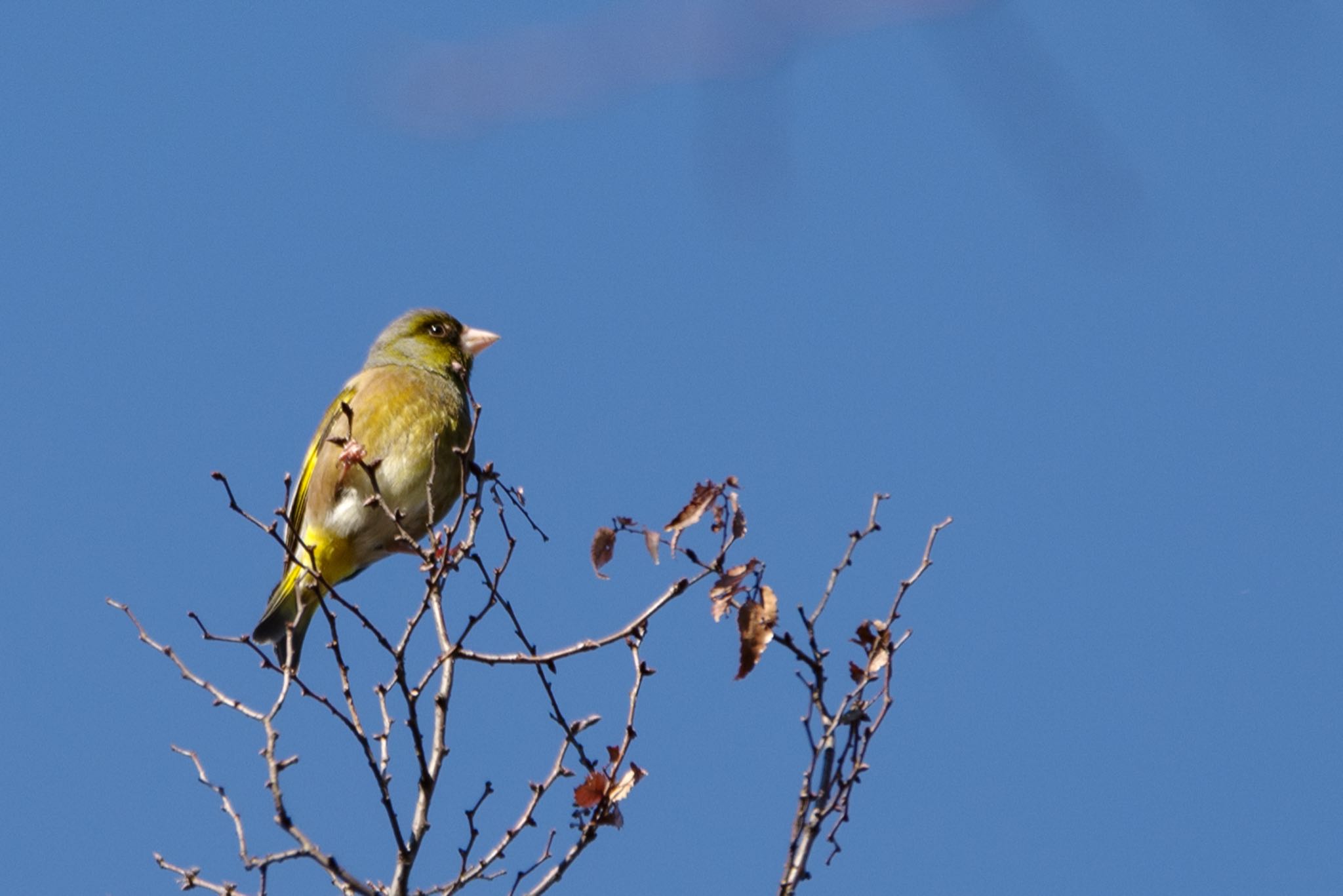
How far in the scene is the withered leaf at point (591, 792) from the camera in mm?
3734

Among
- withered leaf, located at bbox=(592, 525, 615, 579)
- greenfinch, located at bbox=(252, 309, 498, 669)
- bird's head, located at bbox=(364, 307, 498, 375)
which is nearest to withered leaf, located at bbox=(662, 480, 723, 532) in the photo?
withered leaf, located at bbox=(592, 525, 615, 579)

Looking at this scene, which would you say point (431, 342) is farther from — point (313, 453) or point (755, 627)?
point (755, 627)

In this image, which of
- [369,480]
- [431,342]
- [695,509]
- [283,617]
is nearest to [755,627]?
[695,509]

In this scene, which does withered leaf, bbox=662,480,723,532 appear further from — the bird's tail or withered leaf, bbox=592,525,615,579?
the bird's tail

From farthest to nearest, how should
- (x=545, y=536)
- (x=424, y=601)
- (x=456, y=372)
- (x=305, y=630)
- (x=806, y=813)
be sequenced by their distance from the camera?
(x=456, y=372) < (x=305, y=630) < (x=545, y=536) < (x=424, y=601) < (x=806, y=813)

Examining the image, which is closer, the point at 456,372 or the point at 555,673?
the point at 555,673

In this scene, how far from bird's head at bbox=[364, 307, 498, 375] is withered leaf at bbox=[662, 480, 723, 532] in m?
2.81

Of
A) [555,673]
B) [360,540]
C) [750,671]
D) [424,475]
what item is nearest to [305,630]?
[360,540]

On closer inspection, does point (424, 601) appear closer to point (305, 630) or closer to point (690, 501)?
point (690, 501)

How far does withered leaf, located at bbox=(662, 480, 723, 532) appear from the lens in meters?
3.85

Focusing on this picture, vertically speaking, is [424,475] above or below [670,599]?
above

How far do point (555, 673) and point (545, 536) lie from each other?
2.47ft

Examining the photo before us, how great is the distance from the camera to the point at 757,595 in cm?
373

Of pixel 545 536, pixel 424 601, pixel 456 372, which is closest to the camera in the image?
pixel 424 601
